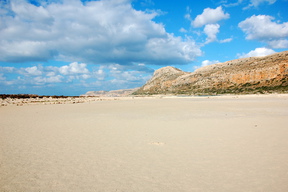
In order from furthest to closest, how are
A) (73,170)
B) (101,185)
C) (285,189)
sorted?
1. (73,170)
2. (101,185)
3. (285,189)

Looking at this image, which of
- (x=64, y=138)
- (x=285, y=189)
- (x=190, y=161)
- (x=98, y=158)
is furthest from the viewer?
(x=64, y=138)

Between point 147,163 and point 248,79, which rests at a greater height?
point 248,79

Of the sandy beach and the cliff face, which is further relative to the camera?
the cliff face

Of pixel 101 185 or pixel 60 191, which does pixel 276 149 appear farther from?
pixel 60 191

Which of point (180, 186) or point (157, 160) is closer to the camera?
point (180, 186)

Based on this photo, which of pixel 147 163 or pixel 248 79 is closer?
pixel 147 163

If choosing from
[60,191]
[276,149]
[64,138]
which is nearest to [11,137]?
[64,138]

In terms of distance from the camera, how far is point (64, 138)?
888cm

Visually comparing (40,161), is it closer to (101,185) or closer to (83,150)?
(83,150)

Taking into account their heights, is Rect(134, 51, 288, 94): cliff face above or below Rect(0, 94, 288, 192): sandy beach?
above

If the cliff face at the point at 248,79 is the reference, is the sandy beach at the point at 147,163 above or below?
below

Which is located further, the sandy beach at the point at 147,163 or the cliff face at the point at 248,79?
the cliff face at the point at 248,79

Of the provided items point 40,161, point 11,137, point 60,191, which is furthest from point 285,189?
point 11,137

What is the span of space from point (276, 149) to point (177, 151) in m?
3.69
